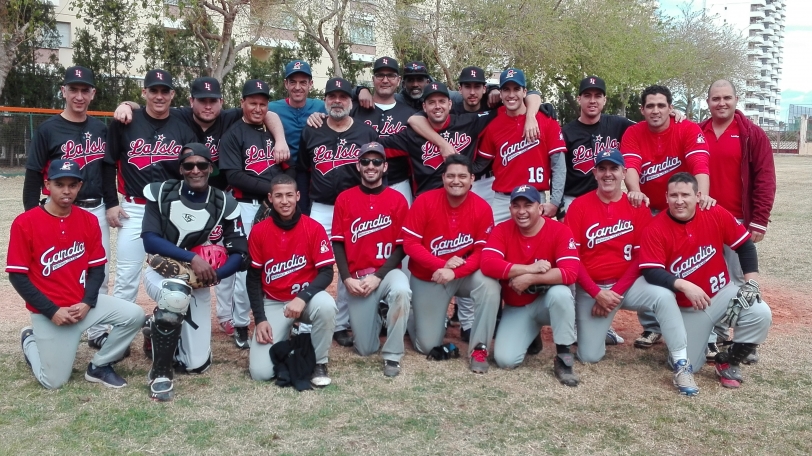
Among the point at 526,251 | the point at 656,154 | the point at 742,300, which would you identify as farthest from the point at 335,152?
the point at 742,300

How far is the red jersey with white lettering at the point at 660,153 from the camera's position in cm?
531

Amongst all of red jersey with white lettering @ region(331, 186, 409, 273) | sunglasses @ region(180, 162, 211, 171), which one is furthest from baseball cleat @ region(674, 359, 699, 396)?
sunglasses @ region(180, 162, 211, 171)

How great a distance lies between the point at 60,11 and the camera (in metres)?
29.5

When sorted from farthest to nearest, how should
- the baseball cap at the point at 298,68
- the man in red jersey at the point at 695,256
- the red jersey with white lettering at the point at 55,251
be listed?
the baseball cap at the point at 298,68
the man in red jersey at the point at 695,256
the red jersey with white lettering at the point at 55,251

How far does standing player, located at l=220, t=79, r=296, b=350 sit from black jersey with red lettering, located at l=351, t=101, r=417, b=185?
92 cm

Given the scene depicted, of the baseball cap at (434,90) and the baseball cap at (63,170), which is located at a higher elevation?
the baseball cap at (434,90)

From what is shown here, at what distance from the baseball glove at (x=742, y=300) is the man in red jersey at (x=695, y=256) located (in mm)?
12

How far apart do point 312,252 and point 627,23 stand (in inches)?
1180

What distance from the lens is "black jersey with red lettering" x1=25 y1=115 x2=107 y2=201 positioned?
5.17 metres

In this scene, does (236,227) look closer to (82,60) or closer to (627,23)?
(82,60)

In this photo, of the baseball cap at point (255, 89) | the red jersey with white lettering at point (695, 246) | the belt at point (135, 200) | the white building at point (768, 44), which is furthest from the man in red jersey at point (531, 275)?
the white building at point (768, 44)

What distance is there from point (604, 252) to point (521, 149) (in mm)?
1145

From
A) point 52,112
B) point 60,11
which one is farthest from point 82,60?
point 60,11

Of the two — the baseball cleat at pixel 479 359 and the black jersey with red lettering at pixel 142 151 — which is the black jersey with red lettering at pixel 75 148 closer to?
the black jersey with red lettering at pixel 142 151
